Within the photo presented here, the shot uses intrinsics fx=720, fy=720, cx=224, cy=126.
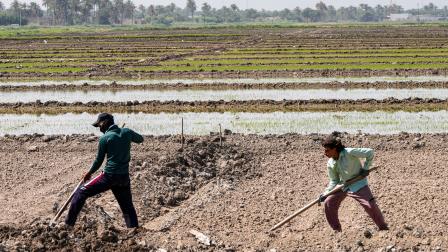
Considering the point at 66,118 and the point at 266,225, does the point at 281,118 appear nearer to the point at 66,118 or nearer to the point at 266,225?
the point at 66,118

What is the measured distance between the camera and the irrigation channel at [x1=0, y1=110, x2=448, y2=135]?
54.3 ft

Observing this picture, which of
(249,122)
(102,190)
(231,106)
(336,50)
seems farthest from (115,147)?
(336,50)

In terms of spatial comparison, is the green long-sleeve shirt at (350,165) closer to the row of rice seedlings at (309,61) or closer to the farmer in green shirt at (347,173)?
the farmer in green shirt at (347,173)

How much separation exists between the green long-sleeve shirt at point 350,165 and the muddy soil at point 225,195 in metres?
0.62

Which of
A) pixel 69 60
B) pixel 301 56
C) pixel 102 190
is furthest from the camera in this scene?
pixel 69 60

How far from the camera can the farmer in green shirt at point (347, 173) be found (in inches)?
294

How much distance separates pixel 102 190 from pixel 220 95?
1452cm

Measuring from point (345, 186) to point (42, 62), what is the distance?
30.2 m

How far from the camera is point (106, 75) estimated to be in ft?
96.0

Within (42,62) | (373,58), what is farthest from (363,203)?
(42,62)

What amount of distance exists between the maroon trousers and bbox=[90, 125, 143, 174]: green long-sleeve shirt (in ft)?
7.68

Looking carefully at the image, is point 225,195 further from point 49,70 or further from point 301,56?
point 301,56

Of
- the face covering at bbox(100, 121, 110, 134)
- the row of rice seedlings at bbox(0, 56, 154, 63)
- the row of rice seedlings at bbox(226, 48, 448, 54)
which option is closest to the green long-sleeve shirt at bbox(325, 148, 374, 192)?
the face covering at bbox(100, 121, 110, 134)

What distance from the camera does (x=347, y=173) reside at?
764 centimetres
